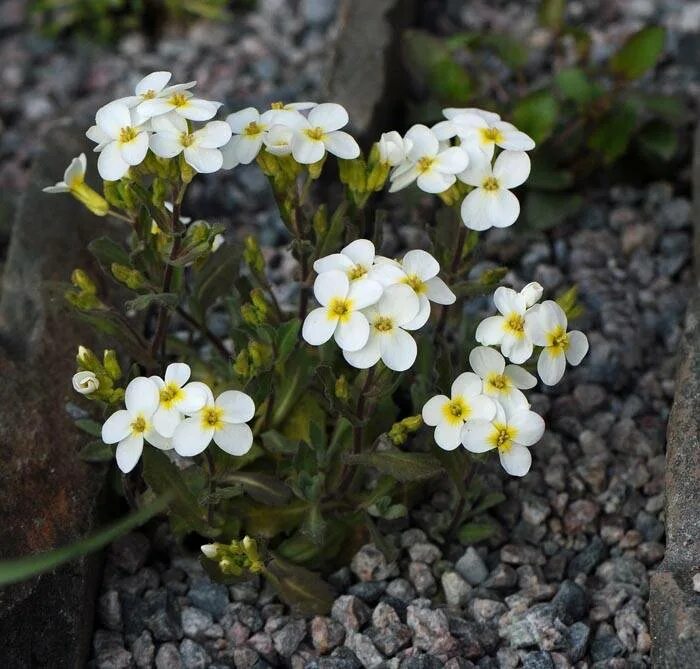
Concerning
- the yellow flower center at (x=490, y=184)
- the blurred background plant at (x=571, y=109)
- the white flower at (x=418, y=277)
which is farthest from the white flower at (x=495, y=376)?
the blurred background plant at (x=571, y=109)

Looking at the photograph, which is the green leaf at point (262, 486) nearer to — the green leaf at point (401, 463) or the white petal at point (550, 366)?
the green leaf at point (401, 463)

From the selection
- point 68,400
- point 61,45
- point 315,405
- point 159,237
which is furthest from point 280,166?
point 61,45

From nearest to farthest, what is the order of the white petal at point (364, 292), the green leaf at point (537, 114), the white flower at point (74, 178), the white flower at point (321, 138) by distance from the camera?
the white petal at point (364, 292) < the white flower at point (321, 138) < the white flower at point (74, 178) < the green leaf at point (537, 114)

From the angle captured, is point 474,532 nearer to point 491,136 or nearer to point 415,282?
point 415,282

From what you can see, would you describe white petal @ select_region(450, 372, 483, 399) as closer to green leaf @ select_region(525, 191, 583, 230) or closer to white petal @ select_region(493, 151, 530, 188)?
white petal @ select_region(493, 151, 530, 188)

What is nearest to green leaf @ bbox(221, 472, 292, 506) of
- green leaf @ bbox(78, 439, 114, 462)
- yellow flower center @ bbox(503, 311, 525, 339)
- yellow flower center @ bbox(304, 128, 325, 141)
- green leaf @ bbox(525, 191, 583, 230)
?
green leaf @ bbox(78, 439, 114, 462)

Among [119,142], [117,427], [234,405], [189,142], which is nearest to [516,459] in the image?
[234,405]
